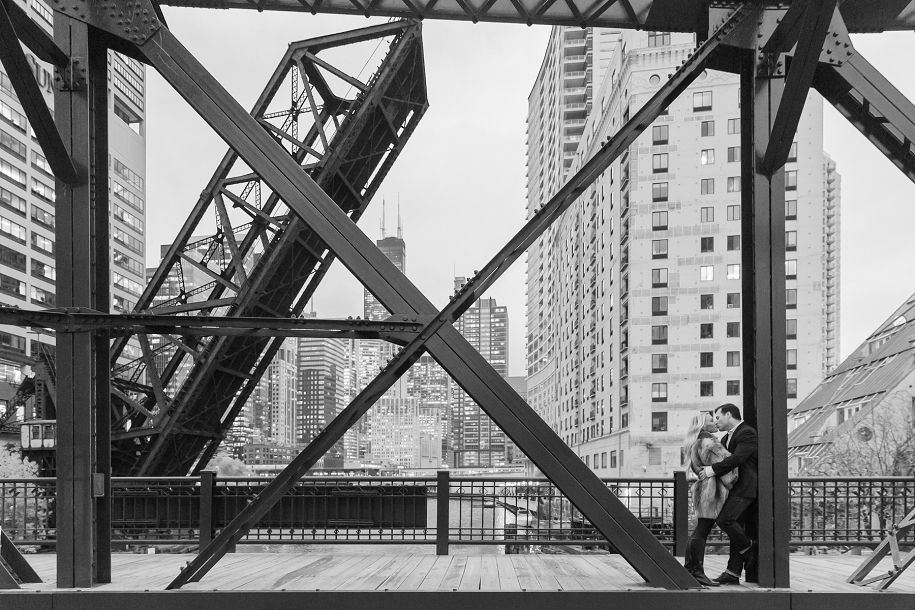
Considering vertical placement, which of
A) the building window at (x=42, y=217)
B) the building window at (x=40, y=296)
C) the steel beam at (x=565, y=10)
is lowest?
the steel beam at (x=565, y=10)

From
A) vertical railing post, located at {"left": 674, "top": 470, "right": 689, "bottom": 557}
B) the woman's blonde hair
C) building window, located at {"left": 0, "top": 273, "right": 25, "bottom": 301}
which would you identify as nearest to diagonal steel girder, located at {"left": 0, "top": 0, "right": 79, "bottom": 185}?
the woman's blonde hair

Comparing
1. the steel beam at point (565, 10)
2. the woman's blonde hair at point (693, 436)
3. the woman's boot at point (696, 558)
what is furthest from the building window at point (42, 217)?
the woman's boot at point (696, 558)

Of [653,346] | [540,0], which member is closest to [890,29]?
[540,0]

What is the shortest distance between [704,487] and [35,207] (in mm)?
93528

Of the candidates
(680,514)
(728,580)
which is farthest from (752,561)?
(680,514)

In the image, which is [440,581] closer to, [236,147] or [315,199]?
[315,199]

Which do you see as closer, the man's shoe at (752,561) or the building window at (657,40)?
the man's shoe at (752,561)

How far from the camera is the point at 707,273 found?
5522 centimetres

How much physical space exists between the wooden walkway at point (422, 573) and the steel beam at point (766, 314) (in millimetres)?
567

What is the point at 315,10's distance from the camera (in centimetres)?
664

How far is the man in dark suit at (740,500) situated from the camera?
6293mm

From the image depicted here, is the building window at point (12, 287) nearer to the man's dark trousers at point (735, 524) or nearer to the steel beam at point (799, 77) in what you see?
the man's dark trousers at point (735, 524)

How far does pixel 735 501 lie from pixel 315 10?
6.01 meters

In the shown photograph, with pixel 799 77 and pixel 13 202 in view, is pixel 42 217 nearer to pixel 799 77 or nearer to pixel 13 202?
pixel 13 202
